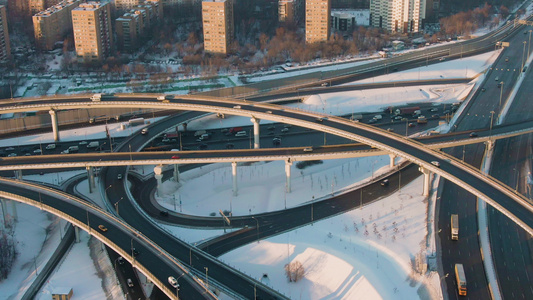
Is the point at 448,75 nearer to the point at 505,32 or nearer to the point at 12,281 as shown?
the point at 505,32

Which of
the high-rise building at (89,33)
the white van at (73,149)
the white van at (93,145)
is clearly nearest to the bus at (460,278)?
the white van at (93,145)

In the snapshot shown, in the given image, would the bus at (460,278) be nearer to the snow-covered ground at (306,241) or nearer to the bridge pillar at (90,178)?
the snow-covered ground at (306,241)

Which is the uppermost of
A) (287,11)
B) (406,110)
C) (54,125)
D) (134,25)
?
(287,11)

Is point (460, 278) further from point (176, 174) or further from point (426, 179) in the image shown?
point (176, 174)

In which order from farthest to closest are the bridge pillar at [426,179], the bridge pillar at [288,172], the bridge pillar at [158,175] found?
the bridge pillar at [288,172], the bridge pillar at [158,175], the bridge pillar at [426,179]

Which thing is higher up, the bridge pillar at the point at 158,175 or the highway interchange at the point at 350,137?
the highway interchange at the point at 350,137

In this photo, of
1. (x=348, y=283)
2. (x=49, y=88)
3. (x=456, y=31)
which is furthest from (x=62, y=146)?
(x=456, y=31)

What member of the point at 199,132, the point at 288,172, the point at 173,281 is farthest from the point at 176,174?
the point at 173,281
